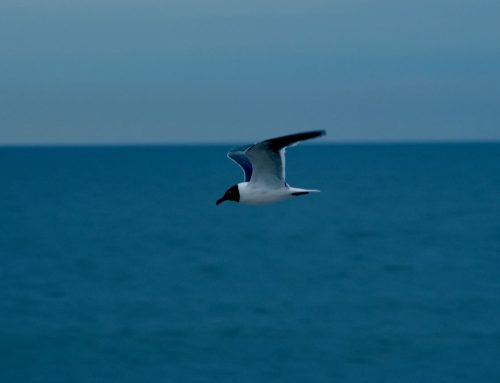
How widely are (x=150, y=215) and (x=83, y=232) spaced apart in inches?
537

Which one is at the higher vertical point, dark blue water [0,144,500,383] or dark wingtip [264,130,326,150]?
dark wingtip [264,130,326,150]

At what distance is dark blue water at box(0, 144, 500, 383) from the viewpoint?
1141 inches

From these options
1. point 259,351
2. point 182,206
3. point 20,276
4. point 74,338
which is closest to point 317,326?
point 259,351

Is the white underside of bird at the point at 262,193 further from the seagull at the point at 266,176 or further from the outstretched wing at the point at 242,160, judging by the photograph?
the outstretched wing at the point at 242,160

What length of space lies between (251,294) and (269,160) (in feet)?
69.6

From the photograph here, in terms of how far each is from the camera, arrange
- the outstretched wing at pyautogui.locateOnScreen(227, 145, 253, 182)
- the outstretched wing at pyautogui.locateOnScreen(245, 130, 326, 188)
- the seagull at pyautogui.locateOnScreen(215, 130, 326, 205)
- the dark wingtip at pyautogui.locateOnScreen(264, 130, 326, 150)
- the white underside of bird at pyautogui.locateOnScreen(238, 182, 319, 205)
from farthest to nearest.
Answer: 1. the outstretched wing at pyautogui.locateOnScreen(227, 145, 253, 182)
2. the white underside of bird at pyautogui.locateOnScreen(238, 182, 319, 205)
3. the seagull at pyautogui.locateOnScreen(215, 130, 326, 205)
4. the outstretched wing at pyautogui.locateOnScreen(245, 130, 326, 188)
5. the dark wingtip at pyautogui.locateOnScreen(264, 130, 326, 150)

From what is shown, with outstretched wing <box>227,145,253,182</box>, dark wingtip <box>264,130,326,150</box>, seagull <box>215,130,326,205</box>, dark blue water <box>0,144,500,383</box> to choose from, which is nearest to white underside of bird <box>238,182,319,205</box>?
seagull <box>215,130,326,205</box>

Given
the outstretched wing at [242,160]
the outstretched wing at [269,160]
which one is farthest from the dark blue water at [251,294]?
the outstretched wing at [269,160]

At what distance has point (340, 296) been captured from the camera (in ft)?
125

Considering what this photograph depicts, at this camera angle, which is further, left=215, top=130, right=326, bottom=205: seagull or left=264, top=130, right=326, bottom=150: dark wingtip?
left=215, top=130, right=326, bottom=205: seagull

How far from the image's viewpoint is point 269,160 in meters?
17.8

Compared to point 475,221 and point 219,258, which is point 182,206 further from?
point 219,258

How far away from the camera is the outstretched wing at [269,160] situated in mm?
→ 17109

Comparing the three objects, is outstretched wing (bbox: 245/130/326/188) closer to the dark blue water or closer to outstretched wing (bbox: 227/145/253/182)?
outstretched wing (bbox: 227/145/253/182)
